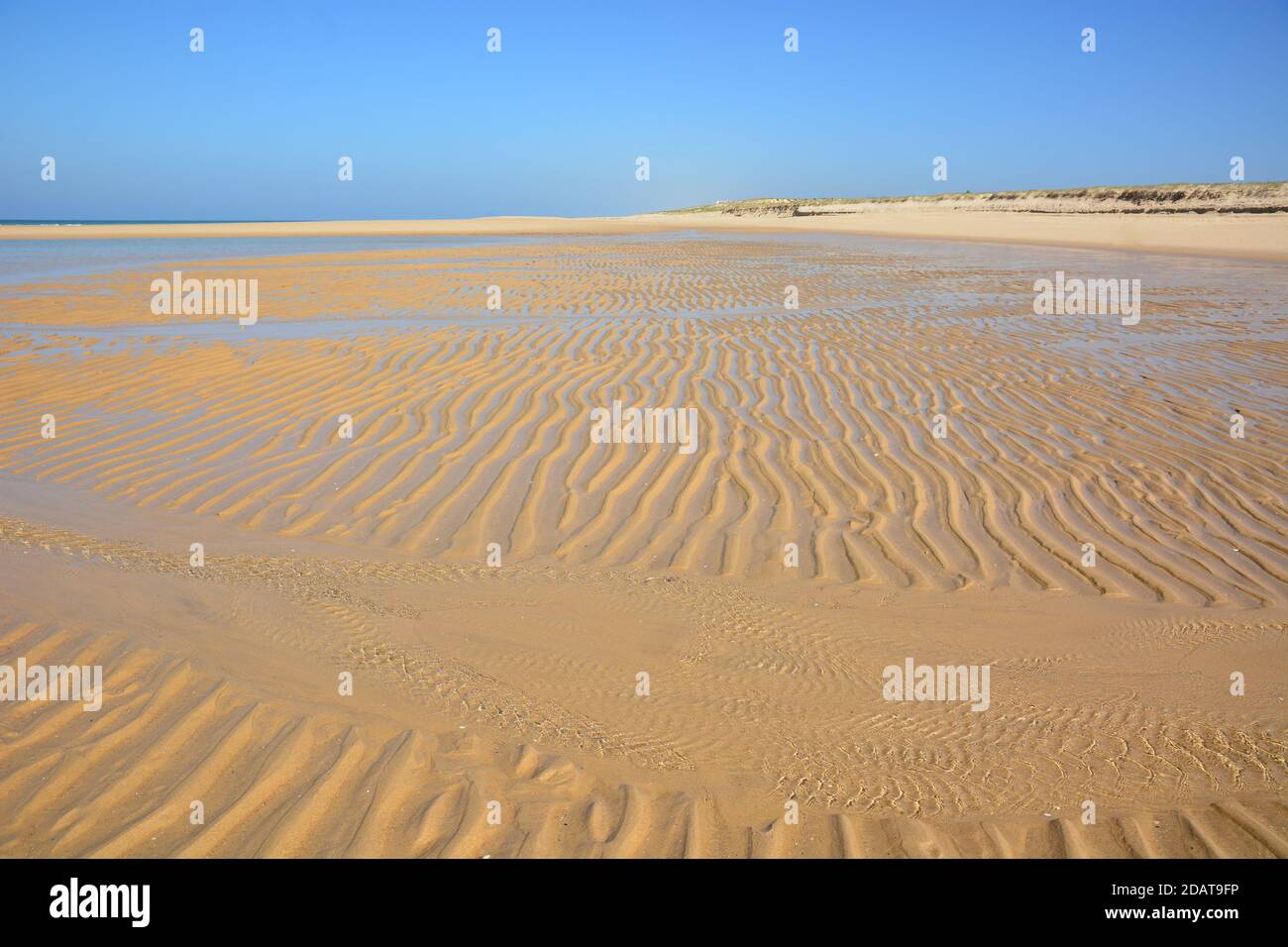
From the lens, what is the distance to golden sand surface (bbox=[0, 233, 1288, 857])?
2.62m

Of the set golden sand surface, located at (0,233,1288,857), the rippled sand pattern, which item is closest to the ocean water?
the rippled sand pattern

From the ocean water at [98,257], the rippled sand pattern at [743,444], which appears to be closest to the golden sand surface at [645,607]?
the rippled sand pattern at [743,444]

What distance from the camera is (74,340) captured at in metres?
10.6

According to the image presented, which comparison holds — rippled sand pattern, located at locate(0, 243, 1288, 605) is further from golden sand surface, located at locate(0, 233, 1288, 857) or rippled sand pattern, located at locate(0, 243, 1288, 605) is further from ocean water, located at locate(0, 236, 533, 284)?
ocean water, located at locate(0, 236, 533, 284)

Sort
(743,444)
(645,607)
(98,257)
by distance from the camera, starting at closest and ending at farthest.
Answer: (645,607), (743,444), (98,257)

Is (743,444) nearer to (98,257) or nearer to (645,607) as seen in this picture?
(645,607)

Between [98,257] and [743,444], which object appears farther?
[98,257]

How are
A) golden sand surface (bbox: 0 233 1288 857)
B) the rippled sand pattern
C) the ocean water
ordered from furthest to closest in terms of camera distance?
1. the ocean water
2. the rippled sand pattern
3. golden sand surface (bbox: 0 233 1288 857)

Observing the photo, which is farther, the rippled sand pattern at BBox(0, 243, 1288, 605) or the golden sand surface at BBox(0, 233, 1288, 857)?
the rippled sand pattern at BBox(0, 243, 1288, 605)

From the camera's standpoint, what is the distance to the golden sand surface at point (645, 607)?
8.61 feet

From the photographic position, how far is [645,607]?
3.92 m

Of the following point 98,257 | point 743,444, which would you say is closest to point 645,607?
point 743,444

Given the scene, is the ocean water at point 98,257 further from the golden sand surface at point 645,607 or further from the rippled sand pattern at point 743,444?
the golden sand surface at point 645,607
